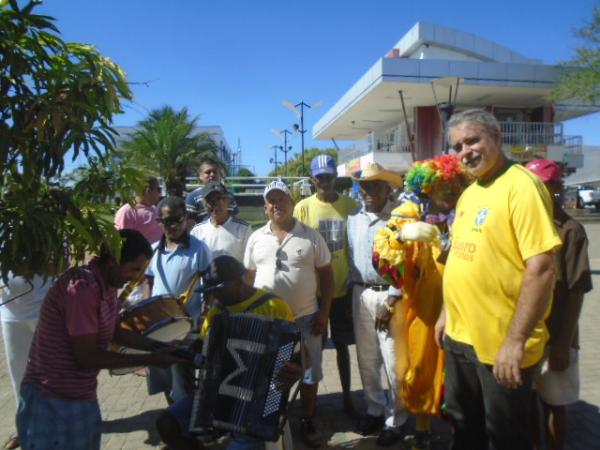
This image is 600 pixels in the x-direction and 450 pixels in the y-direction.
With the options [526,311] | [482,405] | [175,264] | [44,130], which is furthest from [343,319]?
[44,130]

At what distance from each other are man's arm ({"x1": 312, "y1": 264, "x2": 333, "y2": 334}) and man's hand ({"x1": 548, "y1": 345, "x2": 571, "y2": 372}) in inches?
60.4

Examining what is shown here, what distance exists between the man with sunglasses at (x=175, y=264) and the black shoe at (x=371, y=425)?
1.41 meters

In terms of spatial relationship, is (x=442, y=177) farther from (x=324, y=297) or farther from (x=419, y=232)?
(x=324, y=297)

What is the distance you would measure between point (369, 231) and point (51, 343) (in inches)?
89.6

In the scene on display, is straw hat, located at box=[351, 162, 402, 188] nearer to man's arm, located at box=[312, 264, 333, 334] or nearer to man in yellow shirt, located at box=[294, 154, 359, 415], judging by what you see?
man in yellow shirt, located at box=[294, 154, 359, 415]

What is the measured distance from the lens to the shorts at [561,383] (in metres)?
3.06

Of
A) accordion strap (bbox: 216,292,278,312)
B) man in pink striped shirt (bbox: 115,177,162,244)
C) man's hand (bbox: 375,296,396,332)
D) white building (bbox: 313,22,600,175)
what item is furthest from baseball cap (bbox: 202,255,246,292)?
white building (bbox: 313,22,600,175)

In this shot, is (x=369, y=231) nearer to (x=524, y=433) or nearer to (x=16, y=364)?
(x=524, y=433)

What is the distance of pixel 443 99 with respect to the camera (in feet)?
82.3

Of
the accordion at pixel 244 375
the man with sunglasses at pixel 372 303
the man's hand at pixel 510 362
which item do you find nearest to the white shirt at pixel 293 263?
the man with sunglasses at pixel 372 303

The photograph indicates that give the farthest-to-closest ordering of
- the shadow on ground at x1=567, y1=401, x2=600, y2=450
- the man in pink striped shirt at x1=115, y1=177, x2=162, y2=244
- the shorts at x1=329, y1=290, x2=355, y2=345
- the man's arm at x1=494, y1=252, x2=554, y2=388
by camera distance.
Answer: the man in pink striped shirt at x1=115, y1=177, x2=162, y2=244 < the shorts at x1=329, y1=290, x2=355, y2=345 < the shadow on ground at x1=567, y1=401, x2=600, y2=450 < the man's arm at x1=494, y1=252, x2=554, y2=388

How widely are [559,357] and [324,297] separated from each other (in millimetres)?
1617

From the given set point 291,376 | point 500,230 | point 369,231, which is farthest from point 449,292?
point 369,231

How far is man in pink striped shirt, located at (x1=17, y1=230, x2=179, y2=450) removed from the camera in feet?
7.93
